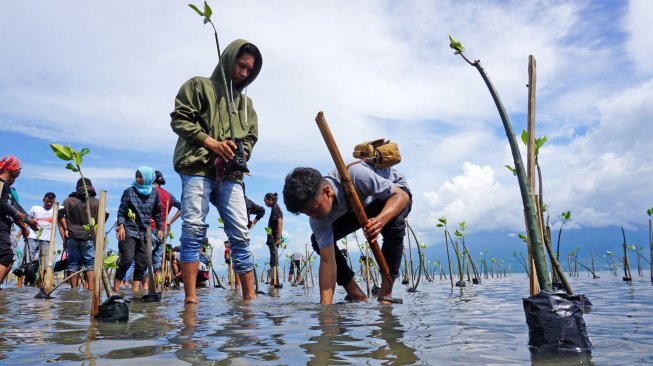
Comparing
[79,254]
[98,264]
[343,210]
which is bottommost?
[98,264]

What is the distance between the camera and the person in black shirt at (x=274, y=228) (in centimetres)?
960

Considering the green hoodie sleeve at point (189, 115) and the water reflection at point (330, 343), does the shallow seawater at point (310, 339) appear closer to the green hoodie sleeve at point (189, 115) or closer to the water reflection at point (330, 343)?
the water reflection at point (330, 343)

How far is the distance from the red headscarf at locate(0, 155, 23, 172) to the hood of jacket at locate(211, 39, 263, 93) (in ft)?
8.85

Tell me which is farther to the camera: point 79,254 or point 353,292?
point 79,254

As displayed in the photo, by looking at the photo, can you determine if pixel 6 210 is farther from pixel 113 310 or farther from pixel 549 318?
pixel 549 318

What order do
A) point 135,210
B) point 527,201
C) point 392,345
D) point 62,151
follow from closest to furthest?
point 392,345
point 527,201
point 62,151
point 135,210

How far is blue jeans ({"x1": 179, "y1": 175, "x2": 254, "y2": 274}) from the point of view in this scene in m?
3.82

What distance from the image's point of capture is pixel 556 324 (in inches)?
62.2

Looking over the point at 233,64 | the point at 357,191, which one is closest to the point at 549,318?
the point at 357,191

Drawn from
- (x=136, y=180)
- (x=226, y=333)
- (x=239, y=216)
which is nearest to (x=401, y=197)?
(x=239, y=216)

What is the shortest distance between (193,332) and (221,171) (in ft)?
6.16

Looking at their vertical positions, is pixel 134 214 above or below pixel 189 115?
below

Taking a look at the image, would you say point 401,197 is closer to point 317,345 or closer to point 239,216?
point 239,216

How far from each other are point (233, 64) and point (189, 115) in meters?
0.63
